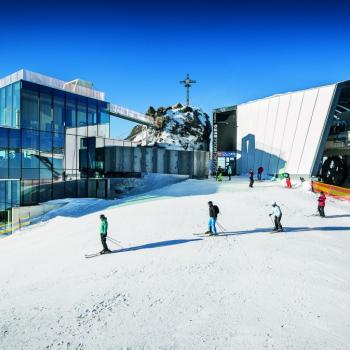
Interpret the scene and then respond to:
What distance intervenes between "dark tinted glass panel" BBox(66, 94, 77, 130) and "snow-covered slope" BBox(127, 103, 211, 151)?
39.9m

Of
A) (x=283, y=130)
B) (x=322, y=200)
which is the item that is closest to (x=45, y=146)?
(x=322, y=200)

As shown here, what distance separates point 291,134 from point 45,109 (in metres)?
26.5

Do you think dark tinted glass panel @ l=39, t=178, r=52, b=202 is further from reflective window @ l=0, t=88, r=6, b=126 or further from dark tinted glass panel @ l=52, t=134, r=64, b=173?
reflective window @ l=0, t=88, r=6, b=126

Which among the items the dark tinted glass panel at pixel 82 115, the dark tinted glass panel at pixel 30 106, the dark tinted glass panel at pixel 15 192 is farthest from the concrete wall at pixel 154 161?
the dark tinted glass panel at pixel 15 192

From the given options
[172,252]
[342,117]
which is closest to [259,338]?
[172,252]

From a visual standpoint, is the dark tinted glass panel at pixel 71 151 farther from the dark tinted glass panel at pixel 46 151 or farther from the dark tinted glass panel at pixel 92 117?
the dark tinted glass panel at pixel 92 117

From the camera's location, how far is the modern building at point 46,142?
24.7m

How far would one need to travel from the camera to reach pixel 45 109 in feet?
90.1

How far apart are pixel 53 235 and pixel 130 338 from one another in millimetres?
11682

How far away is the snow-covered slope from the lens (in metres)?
73.4

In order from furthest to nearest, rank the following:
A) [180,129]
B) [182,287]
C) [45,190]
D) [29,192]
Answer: [180,129] → [45,190] → [29,192] → [182,287]

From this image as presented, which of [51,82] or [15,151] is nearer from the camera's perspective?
[15,151]

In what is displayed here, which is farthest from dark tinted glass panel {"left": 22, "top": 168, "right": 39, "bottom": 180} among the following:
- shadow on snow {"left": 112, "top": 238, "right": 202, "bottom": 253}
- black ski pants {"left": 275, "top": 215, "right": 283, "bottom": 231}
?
black ski pants {"left": 275, "top": 215, "right": 283, "bottom": 231}

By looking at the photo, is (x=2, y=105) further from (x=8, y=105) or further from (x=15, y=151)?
(x=15, y=151)
